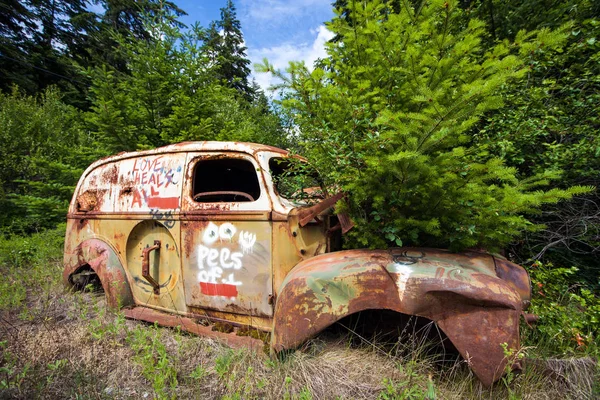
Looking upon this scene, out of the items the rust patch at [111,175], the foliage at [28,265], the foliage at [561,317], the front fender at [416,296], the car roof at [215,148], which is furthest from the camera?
the foliage at [28,265]

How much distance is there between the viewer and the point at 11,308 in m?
3.23

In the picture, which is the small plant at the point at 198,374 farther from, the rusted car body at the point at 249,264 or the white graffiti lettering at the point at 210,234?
the white graffiti lettering at the point at 210,234

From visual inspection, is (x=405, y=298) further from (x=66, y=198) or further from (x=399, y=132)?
(x=66, y=198)

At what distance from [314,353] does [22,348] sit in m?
2.44

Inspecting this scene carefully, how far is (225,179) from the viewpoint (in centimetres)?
385

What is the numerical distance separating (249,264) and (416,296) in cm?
139

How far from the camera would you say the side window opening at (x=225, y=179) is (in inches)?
139

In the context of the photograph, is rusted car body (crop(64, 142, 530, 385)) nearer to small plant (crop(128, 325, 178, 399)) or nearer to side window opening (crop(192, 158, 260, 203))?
side window opening (crop(192, 158, 260, 203))

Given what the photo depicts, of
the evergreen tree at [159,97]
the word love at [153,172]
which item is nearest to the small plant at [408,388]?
the word love at [153,172]

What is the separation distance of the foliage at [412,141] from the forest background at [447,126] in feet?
0.04

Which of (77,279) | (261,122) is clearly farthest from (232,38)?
(77,279)

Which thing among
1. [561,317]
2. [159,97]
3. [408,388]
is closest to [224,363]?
[408,388]

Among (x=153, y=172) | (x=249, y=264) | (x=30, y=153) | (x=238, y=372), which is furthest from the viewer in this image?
(x=30, y=153)

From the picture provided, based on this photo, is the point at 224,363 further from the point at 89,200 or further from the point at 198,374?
the point at 89,200
